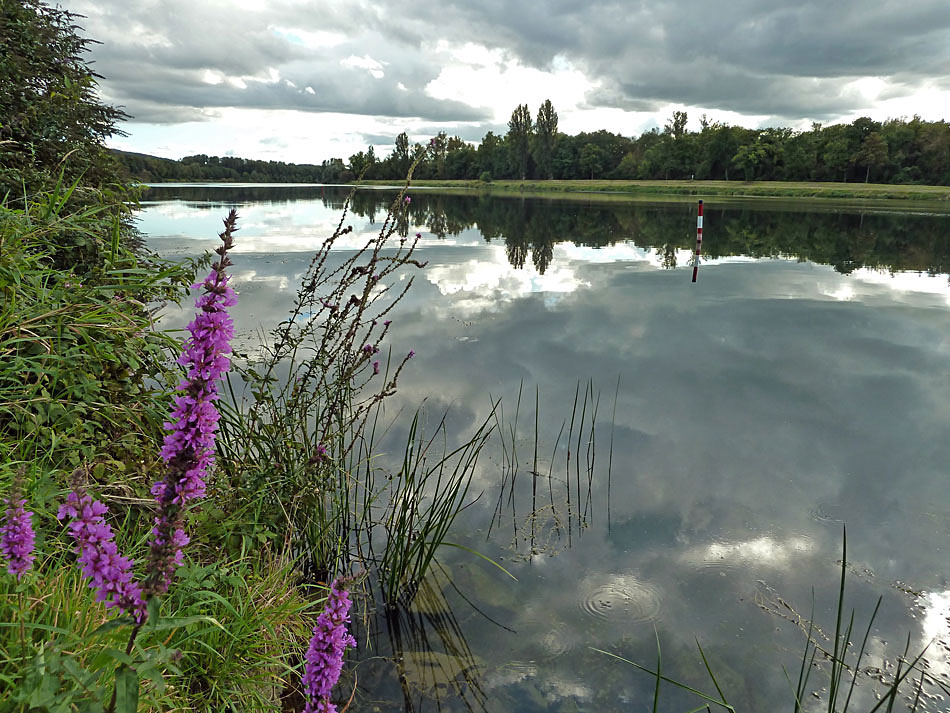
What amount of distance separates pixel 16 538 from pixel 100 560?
0.43 metres

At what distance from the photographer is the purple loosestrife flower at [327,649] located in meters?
1.59

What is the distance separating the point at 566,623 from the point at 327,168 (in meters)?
108

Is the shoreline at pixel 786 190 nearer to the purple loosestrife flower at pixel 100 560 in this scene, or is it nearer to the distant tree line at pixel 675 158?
the distant tree line at pixel 675 158

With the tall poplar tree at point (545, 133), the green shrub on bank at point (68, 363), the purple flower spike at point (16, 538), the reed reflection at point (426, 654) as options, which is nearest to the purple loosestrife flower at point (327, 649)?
the purple flower spike at point (16, 538)

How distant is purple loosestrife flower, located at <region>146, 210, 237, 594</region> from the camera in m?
1.37

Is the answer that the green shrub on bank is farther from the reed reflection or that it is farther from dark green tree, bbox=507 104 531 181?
dark green tree, bbox=507 104 531 181

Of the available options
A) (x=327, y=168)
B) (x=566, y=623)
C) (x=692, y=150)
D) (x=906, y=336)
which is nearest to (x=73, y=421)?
(x=566, y=623)

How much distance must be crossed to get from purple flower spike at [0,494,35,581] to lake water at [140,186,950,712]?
1999 millimetres

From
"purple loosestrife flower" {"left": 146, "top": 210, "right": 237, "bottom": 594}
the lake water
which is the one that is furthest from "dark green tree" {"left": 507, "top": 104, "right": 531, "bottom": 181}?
"purple loosestrife flower" {"left": 146, "top": 210, "right": 237, "bottom": 594}

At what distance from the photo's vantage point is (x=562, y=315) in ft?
34.5

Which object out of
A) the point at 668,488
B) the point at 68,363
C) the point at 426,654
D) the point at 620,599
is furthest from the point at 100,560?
the point at 668,488

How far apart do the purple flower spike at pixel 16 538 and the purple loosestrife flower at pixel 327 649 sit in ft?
2.67

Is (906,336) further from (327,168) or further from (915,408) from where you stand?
(327,168)

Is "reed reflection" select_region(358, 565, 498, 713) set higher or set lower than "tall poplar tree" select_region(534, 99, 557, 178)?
lower
